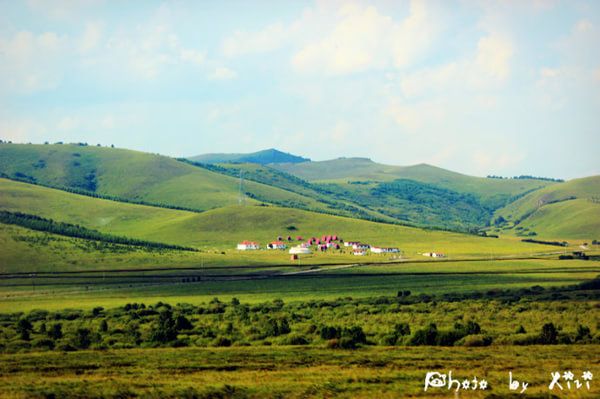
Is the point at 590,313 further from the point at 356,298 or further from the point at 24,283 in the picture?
the point at 24,283

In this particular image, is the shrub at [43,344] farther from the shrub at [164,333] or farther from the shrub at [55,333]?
A: the shrub at [164,333]

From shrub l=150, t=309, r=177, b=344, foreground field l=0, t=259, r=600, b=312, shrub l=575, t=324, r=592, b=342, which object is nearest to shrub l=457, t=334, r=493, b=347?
shrub l=575, t=324, r=592, b=342

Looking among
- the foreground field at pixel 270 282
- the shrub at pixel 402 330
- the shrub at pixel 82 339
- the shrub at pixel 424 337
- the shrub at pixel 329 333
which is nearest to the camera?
the shrub at pixel 424 337

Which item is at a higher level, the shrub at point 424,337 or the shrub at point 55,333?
the shrub at point 424,337

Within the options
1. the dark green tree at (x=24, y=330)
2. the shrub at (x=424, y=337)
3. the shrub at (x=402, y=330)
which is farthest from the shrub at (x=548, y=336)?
the dark green tree at (x=24, y=330)

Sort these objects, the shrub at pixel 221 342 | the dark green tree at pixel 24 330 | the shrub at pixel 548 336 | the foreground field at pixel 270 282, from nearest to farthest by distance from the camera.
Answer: the shrub at pixel 548 336 < the shrub at pixel 221 342 < the dark green tree at pixel 24 330 < the foreground field at pixel 270 282

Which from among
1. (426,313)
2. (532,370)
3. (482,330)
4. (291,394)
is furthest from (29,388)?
(426,313)

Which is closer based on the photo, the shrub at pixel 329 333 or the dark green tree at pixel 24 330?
the shrub at pixel 329 333

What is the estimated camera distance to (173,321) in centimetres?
8069

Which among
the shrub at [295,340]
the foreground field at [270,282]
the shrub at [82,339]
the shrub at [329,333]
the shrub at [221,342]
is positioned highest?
the foreground field at [270,282]

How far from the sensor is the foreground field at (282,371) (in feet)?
146

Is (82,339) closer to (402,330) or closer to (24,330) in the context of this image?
(24,330)

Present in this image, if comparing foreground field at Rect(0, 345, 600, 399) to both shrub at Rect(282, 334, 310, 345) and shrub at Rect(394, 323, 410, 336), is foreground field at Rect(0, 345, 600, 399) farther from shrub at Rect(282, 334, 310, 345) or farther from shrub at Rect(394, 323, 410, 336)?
shrub at Rect(394, 323, 410, 336)

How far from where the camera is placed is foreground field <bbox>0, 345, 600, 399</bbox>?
44406mm
